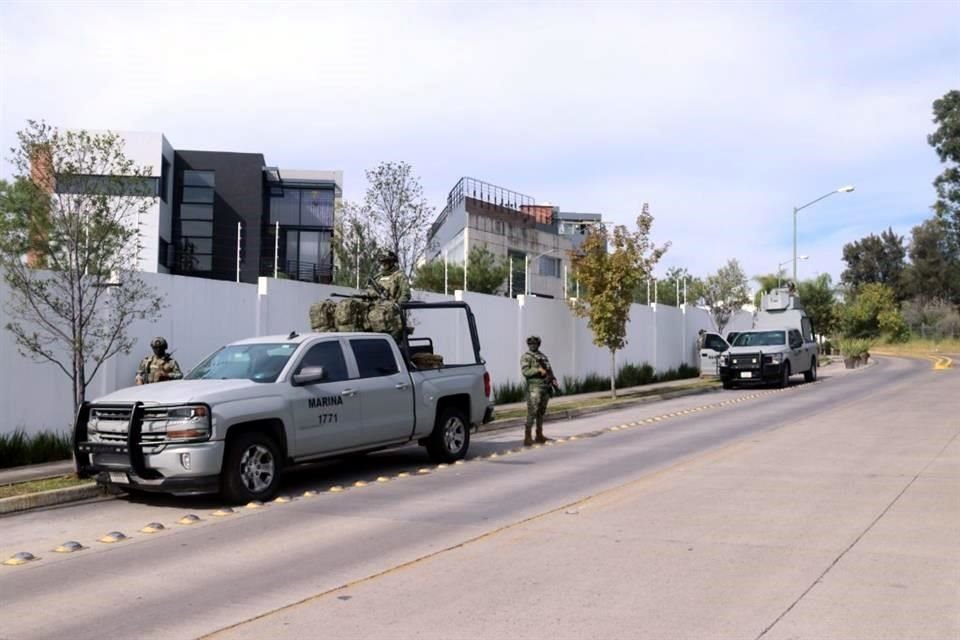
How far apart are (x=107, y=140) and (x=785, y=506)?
8935 millimetres

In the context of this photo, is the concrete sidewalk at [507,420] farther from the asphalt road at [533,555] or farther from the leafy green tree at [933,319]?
the leafy green tree at [933,319]

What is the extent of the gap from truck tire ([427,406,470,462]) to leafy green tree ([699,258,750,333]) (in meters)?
30.7

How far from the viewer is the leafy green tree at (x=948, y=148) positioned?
63000 mm

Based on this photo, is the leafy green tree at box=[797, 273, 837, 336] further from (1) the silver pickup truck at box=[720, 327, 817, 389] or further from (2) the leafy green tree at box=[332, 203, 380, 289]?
(2) the leafy green tree at box=[332, 203, 380, 289]

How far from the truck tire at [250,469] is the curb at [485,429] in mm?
2030

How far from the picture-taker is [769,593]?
6.45m

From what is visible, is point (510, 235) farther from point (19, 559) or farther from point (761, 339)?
point (19, 559)

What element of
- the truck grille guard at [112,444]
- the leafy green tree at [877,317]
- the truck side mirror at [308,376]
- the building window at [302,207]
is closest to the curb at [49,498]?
the truck grille guard at [112,444]

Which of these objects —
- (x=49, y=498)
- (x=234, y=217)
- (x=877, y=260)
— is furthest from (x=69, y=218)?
(x=877, y=260)

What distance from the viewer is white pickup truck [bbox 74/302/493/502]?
9781 millimetres

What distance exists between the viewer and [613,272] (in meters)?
25.4

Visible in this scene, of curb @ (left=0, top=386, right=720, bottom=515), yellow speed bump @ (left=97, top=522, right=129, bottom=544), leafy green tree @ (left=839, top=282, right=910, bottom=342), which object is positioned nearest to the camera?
yellow speed bump @ (left=97, top=522, right=129, bottom=544)

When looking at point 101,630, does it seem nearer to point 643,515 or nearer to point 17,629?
point 17,629

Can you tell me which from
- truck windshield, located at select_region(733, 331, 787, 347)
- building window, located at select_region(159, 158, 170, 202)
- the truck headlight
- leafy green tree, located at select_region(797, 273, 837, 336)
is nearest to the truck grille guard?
the truck headlight
